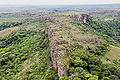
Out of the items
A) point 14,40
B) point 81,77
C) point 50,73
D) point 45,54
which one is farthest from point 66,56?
point 14,40

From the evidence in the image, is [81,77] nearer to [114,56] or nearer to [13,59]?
[114,56]

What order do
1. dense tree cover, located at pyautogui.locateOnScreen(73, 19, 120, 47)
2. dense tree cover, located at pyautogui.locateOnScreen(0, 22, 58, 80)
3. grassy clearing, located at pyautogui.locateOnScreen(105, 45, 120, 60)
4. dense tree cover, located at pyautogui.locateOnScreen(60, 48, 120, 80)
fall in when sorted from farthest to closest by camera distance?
dense tree cover, located at pyautogui.locateOnScreen(73, 19, 120, 47) < grassy clearing, located at pyautogui.locateOnScreen(105, 45, 120, 60) < dense tree cover, located at pyautogui.locateOnScreen(0, 22, 58, 80) < dense tree cover, located at pyautogui.locateOnScreen(60, 48, 120, 80)

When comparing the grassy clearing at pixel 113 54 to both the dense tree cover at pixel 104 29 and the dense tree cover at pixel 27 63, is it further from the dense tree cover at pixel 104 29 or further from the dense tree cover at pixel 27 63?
the dense tree cover at pixel 27 63

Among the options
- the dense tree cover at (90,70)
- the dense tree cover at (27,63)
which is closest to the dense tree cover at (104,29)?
the dense tree cover at (27,63)

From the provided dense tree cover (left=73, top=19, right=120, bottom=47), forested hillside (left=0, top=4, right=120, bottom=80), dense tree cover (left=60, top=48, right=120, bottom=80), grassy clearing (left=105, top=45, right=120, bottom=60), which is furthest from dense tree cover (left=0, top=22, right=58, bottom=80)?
dense tree cover (left=73, top=19, right=120, bottom=47)

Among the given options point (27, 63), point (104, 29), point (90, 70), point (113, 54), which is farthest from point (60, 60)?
point (104, 29)

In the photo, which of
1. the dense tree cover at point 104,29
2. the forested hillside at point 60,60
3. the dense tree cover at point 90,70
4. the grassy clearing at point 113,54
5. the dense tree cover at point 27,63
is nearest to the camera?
the dense tree cover at point 90,70

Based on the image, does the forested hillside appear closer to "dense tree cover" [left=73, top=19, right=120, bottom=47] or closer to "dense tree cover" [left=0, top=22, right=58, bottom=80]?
"dense tree cover" [left=0, top=22, right=58, bottom=80]

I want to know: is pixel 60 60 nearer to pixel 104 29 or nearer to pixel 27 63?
pixel 27 63

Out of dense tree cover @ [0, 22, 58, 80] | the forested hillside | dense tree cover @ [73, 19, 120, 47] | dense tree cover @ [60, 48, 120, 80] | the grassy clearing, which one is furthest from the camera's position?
dense tree cover @ [73, 19, 120, 47]

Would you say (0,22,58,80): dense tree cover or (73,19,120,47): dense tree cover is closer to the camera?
(0,22,58,80): dense tree cover

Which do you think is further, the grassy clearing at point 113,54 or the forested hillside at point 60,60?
the grassy clearing at point 113,54
